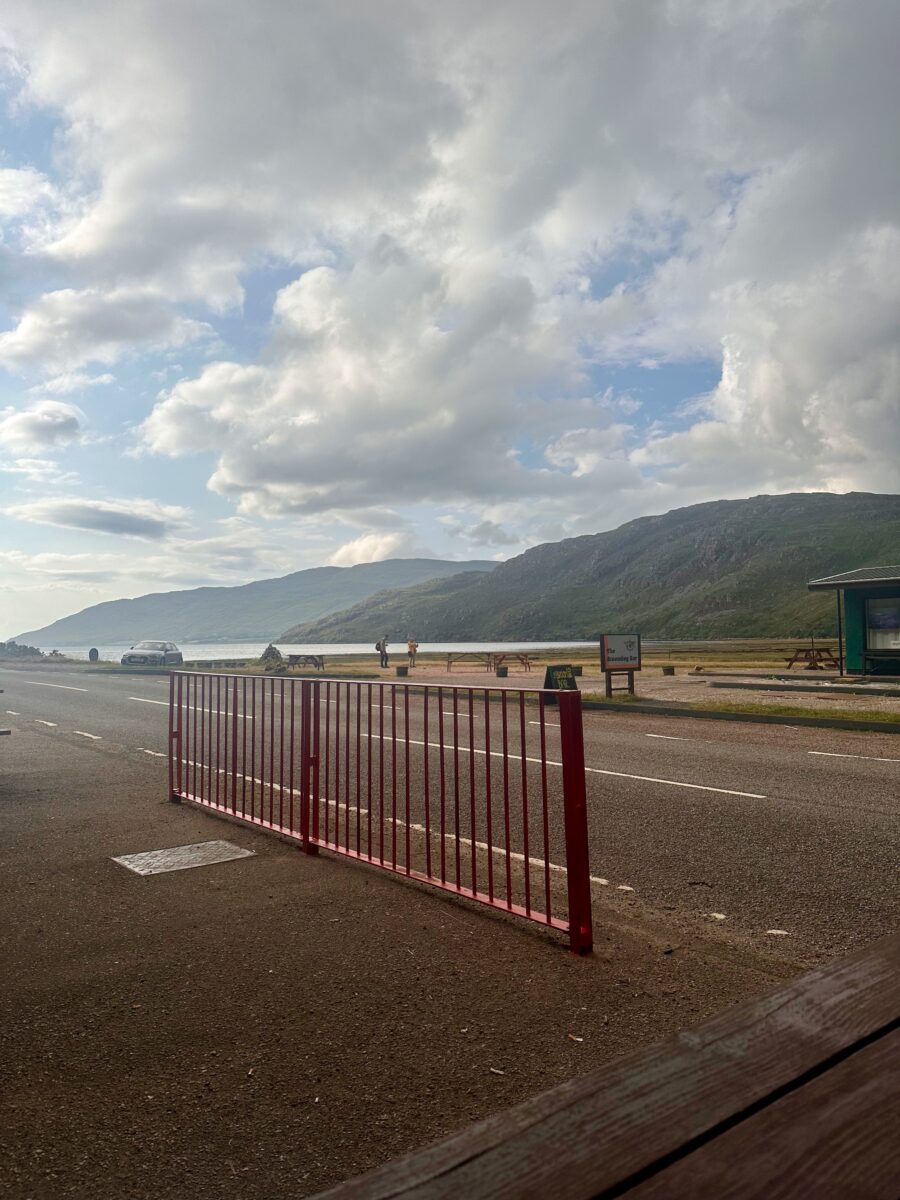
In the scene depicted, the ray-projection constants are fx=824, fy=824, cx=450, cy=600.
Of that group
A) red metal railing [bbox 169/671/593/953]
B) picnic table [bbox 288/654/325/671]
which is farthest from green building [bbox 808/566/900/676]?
picnic table [bbox 288/654/325/671]

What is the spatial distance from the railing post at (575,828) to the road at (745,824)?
2.87ft

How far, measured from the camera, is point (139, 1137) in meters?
2.88

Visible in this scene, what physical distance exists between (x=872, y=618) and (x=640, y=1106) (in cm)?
2899

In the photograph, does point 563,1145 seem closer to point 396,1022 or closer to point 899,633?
point 396,1022

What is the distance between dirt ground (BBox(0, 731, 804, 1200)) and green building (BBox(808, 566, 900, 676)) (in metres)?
24.1

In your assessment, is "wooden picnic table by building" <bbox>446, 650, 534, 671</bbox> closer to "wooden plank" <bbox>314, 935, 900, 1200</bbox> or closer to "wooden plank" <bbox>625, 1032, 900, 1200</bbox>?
"wooden plank" <bbox>314, 935, 900, 1200</bbox>

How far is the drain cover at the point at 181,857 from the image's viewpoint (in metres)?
6.42

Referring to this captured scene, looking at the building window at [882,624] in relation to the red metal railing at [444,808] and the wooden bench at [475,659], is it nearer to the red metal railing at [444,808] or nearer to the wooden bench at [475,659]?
the red metal railing at [444,808]

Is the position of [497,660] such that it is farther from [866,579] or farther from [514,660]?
[866,579]

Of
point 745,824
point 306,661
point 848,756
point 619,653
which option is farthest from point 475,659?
point 745,824

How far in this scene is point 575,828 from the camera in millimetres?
4617

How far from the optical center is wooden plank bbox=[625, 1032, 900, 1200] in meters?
1.49

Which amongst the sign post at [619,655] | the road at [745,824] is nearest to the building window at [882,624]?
the sign post at [619,655]

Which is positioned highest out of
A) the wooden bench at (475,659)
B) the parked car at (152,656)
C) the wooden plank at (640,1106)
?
the parked car at (152,656)
